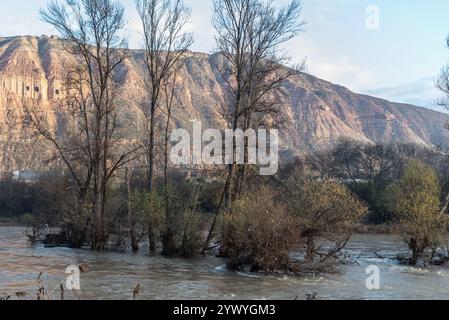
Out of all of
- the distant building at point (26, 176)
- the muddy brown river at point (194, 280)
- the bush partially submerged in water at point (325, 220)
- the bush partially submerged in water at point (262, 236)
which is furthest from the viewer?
the distant building at point (26, 176)

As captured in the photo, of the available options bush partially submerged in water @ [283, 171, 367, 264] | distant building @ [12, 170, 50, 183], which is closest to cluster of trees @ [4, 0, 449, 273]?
bush partially submerged in water @ [283, 171, 367, 264]

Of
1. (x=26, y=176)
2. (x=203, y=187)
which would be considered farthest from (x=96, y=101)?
(x=26, y=176)

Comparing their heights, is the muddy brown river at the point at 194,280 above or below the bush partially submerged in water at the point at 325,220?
below

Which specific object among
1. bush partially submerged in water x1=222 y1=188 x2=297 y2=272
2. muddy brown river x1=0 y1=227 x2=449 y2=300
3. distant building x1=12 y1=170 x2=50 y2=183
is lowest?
muddy brown river x1=0 y1=227 x2=449 y2=300

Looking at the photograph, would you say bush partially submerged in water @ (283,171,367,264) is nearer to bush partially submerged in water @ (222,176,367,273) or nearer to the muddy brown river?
bush partially submerged in water @ (222,176,367,273)

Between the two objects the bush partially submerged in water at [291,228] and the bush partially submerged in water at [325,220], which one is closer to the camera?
the bush partially submerged in water at [291,228]

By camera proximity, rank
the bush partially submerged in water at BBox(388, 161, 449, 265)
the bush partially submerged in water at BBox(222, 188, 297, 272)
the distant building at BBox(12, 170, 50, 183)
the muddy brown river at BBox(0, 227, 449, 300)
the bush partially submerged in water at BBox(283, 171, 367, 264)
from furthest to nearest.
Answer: the distant building at BBox(12, 170, 50, 183) → the bush partially submerged in water at BBox(388, 161, 449, 265) → the bush partially submerged in water at BBox(283, 171, 367, 264) → the bush partially submerged in water at BBox(222, 188, 297, 272) → the muddy brown river at BBox(0, 227, 449, 300)

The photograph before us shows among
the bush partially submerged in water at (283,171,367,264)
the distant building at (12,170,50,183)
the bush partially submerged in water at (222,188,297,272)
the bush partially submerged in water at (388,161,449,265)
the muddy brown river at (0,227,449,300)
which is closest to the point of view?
the muddy brown river at (0,227,449,300)

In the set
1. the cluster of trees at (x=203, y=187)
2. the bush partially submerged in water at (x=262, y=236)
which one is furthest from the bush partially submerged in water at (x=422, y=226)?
the bush partially submerged in water at (x=262, y=236)

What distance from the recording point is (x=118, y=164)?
32.9 m

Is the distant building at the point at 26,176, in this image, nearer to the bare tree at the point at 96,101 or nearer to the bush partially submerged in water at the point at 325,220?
the bare tree at the point at 96,101
